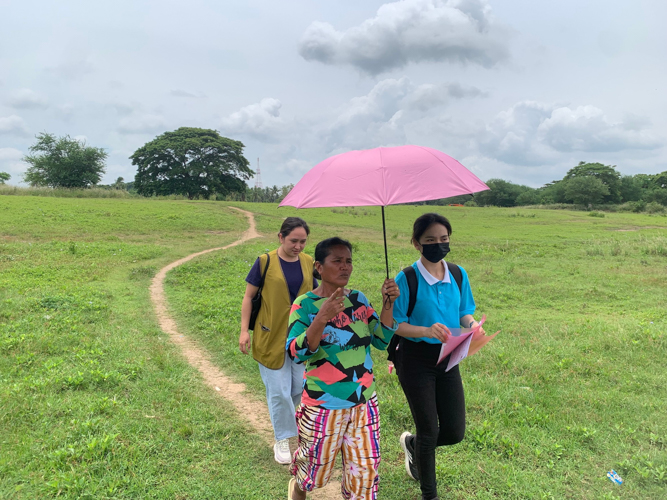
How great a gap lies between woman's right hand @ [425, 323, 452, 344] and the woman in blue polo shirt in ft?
0.38

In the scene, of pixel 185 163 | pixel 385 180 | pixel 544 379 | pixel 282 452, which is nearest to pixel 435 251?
pixel 385 180

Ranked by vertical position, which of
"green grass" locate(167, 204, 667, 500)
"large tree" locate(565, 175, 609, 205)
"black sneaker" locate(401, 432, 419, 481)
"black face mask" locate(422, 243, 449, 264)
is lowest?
"green grass" locate(167, 204, 667, 500)

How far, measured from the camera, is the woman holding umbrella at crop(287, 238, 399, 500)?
102 inches

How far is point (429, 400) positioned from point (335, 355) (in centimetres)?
82

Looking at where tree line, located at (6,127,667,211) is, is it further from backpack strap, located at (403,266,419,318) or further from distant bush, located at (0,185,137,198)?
backpack strap, located at (403,266,419,318)

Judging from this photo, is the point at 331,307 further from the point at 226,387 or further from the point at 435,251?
the point at 226,387

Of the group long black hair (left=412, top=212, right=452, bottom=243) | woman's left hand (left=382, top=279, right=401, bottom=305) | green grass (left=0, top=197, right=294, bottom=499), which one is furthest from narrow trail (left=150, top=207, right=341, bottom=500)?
long black hair (left=412, top=212, right=452, bottom=243)

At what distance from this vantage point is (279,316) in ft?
11.8

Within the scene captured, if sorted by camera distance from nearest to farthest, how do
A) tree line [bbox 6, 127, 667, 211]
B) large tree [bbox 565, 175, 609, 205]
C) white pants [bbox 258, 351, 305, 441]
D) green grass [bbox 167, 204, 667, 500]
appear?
green grass [bbox 167, 204, 667, 500] < white pants [bbox 258, 351, 305, 441] < tree line [bbox 6, 127, 667, 211] < large tree [bbox 565, 175, 609, 205]

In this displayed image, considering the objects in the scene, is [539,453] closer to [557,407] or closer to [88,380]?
[557,407]

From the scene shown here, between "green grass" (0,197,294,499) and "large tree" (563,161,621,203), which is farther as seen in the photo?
"large tree" (563,161,621,203)

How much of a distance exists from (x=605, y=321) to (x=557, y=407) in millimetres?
4519

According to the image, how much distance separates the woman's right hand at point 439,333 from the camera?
266 centimetres

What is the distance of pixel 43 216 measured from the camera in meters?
22.1
